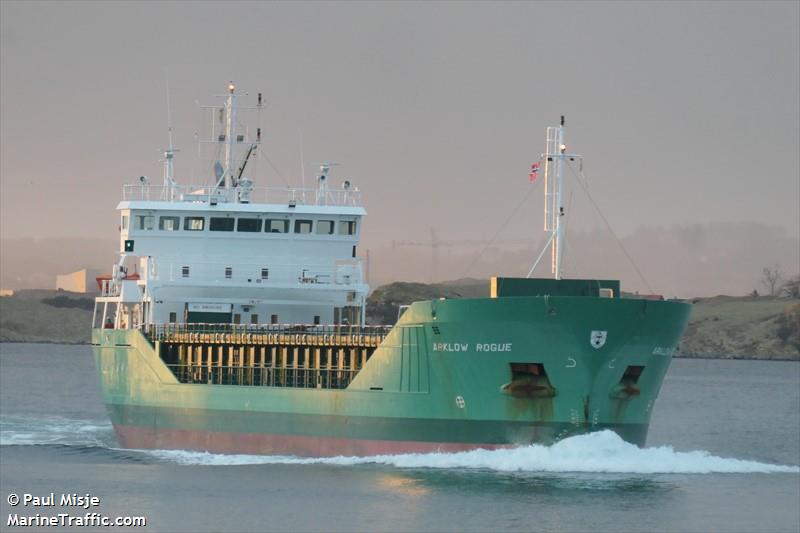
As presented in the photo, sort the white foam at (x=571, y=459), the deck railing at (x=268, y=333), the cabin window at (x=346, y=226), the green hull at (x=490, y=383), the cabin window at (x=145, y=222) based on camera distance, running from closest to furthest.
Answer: the green hull at (x=490, y=383)
the white foam at (x=571, y=459)
the deck railing at (x=268, y=333)
the cabin window at (x=346, y=226)
the cabin window at (x=145, y=222)

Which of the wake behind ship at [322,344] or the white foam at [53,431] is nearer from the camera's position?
the wake behind ship at [322,344]

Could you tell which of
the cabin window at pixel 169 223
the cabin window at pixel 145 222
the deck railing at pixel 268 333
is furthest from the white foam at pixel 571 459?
the cabin window at pixel 145 222

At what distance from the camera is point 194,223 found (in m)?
51.6

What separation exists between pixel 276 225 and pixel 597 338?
1452cm

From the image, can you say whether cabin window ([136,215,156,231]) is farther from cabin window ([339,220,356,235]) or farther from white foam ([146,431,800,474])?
white foam ([146,431,800,474])

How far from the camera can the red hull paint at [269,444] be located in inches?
1667

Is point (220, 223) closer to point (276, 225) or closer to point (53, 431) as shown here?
point (276, 225)

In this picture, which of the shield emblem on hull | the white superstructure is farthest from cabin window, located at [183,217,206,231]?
the shield emblem on hull

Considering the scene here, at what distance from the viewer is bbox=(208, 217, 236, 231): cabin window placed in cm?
5153

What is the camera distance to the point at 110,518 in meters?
35.8

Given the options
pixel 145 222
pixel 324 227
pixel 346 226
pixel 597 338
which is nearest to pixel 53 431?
pixel 145 222

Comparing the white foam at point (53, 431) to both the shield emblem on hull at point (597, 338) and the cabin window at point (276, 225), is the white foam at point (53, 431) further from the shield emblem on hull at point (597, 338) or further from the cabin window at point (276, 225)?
the shield emblem on hull at point (597, 338)

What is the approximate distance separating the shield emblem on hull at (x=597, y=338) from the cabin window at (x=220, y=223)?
15.3 m

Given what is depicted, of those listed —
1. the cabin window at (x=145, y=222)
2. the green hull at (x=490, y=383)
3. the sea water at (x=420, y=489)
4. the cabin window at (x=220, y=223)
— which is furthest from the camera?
the cabin window at (x=145, y=222)
